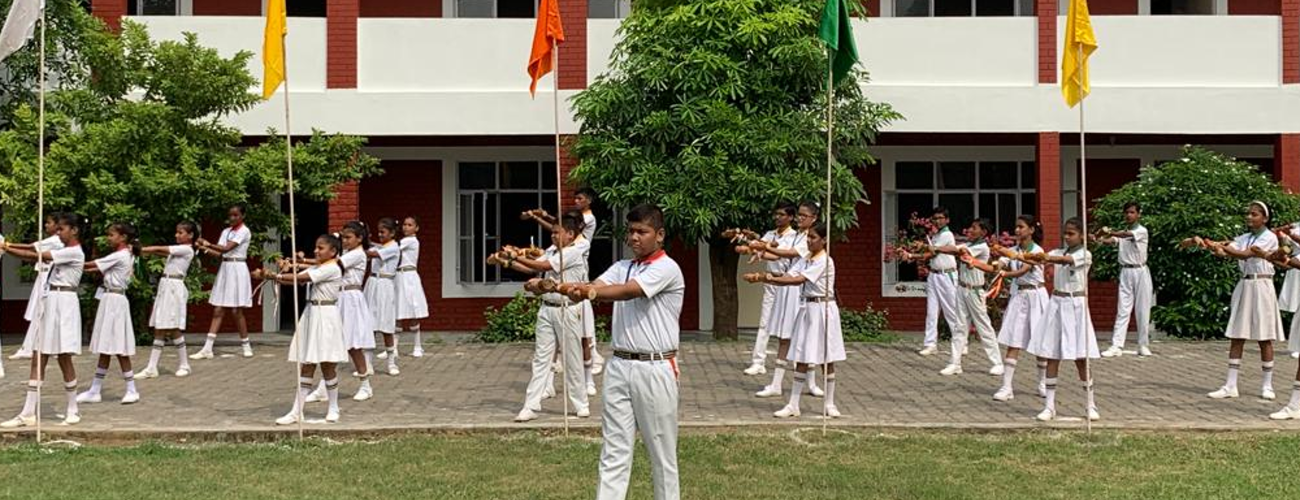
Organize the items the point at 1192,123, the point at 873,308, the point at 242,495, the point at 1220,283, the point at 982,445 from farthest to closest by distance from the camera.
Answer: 1. the point at 873,308
2. the point at 1192,123
3. the point at 1220,283
4. the point at 982,445
5. the point at 242,495

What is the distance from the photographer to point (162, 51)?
15234mm

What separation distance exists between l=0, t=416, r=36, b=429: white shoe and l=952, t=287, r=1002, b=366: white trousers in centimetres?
861

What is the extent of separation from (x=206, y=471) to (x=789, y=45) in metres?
9.63

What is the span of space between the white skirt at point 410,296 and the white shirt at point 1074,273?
719 cm

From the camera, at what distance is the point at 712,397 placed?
37.3 feet

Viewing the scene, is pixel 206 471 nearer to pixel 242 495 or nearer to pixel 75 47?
pixel 242 495

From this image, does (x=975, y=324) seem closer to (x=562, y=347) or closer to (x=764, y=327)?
(x=764, y=327)

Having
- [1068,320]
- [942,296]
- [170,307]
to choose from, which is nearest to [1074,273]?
[1068,320]

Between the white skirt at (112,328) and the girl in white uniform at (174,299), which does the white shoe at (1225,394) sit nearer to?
the white skirt at (112,328)

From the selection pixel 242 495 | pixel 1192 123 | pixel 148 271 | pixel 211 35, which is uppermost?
pixel 211 35

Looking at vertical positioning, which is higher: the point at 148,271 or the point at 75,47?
the point at 75,47

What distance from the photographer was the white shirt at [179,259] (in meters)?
12.6

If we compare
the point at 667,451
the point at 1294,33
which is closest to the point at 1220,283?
the point at 1294,33

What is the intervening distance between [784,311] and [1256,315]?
4068 millimetres
